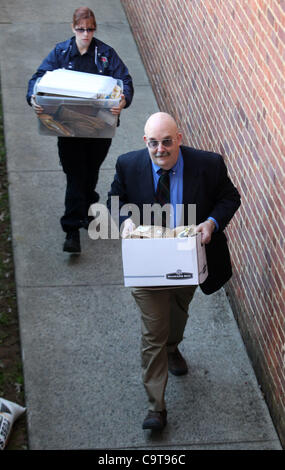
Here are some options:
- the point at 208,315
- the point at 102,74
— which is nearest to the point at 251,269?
the point at 208,315

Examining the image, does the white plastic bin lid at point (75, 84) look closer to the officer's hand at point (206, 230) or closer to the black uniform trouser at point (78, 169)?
the black uniform trouser at point (78, 169)

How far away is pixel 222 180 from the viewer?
504 centimetres

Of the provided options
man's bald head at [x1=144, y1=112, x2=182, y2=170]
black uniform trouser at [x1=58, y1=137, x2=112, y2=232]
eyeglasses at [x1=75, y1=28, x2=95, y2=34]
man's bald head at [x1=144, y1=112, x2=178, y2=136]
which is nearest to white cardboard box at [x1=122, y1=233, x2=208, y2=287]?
man's bald head at [x1=144, y1=112, x2=182, y2=170]

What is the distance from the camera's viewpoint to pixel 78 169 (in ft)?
22.4

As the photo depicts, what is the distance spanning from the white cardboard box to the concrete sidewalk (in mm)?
1140

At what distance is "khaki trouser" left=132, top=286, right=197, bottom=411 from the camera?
4.98 meters

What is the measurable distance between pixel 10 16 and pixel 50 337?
7122mm

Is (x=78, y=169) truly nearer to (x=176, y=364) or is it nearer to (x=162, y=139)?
(x=176, y=364)

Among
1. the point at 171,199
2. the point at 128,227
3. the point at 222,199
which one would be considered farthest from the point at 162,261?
the point at 222,199

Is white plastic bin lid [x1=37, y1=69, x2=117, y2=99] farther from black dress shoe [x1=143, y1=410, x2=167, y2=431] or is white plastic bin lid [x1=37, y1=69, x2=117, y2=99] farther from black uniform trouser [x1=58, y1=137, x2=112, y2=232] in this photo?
black dress shoe [x1=143, y1=410, x2=167, y2=431]

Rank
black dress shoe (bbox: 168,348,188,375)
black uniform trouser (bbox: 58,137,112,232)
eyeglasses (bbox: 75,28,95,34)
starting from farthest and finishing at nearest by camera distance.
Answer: black uniform trouser (bbox: 58,137,112,232)
eyeglasses (bbox: 75,28,95,34)
black dress shoe (bbox: 168,348,188,375)

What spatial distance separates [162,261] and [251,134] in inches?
61.5

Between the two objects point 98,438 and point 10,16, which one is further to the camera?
point 10,16
